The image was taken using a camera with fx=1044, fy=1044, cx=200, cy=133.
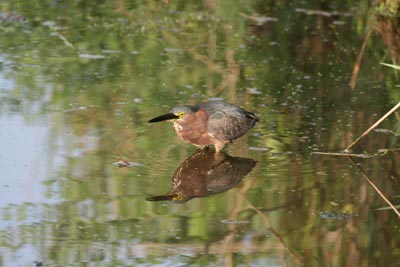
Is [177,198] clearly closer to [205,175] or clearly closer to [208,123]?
[205,175]

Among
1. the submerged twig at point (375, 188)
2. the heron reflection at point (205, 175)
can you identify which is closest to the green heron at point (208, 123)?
→ the heron reflection at point (205, 175)

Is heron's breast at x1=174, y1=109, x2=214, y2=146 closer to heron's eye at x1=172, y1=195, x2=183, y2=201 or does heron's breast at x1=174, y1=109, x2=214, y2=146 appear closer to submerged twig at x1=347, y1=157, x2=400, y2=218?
heron's eye at x1=172, y1=195, x2=183, y2=201

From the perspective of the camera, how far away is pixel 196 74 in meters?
9.86

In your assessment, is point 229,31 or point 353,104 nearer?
point 353,104

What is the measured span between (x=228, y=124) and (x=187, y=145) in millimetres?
497

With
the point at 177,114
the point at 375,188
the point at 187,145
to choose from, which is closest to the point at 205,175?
the point at 177,114

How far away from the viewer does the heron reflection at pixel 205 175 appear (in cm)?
693

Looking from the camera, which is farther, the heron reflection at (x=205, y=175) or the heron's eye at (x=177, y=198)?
the heron reflection at (x=205, y=175)

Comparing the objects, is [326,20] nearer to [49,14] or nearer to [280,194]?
[49,14]

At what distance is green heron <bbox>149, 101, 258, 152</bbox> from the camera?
773 centimetres

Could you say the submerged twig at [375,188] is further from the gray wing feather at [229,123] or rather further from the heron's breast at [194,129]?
the heron's breast at [194,129]

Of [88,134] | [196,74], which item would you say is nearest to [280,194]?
[88,134]

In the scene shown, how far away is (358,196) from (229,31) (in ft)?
16.1

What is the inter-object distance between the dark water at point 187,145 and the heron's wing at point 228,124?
0.16m
